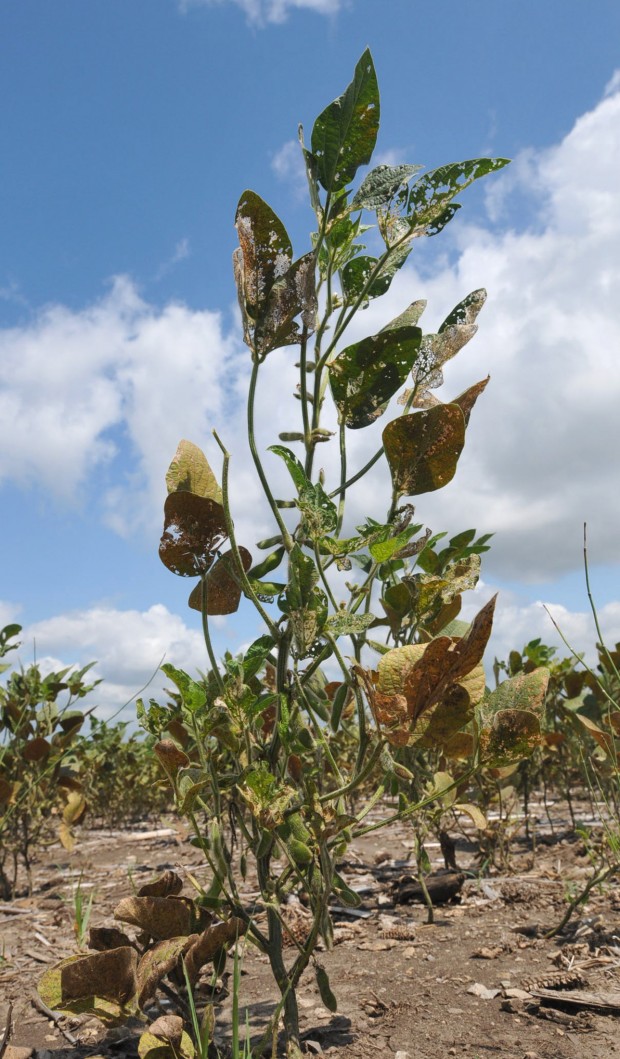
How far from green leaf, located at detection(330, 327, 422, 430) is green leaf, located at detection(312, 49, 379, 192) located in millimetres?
347

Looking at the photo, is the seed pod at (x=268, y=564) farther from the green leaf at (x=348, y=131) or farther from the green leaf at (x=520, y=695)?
the green leaf at (x=348, y=131)

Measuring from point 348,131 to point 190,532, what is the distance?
2.89ft

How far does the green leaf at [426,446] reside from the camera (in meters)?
1.56

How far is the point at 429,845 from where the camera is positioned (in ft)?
16.4

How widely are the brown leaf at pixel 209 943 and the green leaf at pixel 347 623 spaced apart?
Answer: 2.46 feet

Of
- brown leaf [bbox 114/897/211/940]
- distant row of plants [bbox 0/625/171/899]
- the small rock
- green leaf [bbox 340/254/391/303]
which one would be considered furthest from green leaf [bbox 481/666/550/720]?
distant row of plants [bbox 0/625/171/899]

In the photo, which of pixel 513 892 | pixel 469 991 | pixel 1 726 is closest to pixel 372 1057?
pixel 469 991

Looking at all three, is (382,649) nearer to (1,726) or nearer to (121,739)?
(1,726)

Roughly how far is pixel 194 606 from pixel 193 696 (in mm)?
242

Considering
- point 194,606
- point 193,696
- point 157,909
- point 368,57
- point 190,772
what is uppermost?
point 368,57

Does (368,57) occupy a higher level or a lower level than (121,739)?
higher

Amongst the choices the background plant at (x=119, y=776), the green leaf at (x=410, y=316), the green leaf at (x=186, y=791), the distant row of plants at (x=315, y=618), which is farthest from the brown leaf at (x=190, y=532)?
the background plant at (x=119, y=776)

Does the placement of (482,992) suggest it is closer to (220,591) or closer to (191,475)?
(220,591)

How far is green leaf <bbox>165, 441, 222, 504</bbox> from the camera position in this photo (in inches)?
63.2
